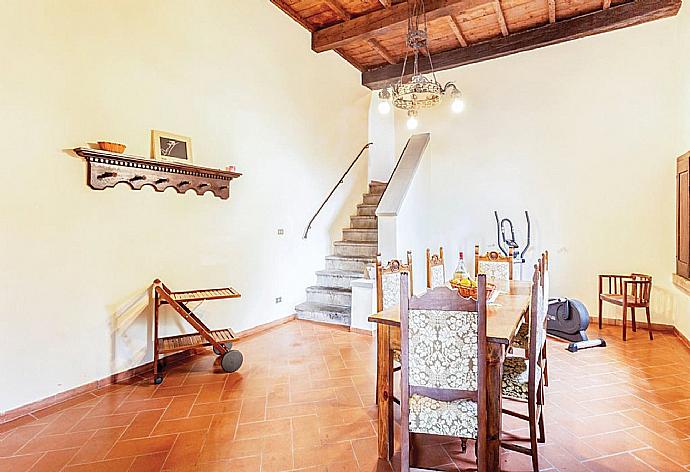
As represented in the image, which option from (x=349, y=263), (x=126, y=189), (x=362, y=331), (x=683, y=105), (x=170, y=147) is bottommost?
(x=362, y=331)

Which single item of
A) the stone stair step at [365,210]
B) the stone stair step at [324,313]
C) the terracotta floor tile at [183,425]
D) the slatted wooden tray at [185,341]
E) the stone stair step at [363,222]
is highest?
the stone stair step at [365,210]

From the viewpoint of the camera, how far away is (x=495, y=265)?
416cm

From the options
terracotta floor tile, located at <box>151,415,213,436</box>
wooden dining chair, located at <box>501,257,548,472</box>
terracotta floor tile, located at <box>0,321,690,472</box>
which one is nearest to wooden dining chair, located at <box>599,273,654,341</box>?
terracotta floor tile, located at <box>0,321,690,472</box>

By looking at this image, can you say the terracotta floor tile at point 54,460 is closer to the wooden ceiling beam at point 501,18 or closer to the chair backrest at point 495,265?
the chair backrest at point 495,265

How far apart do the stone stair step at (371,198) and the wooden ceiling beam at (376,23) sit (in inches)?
99.9

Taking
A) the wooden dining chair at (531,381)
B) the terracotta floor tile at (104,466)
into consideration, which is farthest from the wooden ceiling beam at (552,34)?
the terracotta floor tile at (104,466)

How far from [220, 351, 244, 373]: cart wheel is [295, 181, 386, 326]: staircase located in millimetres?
1755

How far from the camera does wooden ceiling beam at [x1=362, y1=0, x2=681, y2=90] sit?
470 centimetres

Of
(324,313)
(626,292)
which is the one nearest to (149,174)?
(324,313)

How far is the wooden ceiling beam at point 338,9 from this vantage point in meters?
5.07

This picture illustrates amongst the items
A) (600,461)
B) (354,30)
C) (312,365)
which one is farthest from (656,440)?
(354,30)

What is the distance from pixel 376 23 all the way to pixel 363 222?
115 inches

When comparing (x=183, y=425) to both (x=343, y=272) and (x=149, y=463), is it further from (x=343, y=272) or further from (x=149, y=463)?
(x=343, y=272)

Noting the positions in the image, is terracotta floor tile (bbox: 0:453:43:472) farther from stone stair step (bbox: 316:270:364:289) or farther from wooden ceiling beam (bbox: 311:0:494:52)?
wooden ceiling beam (bbox: 311:0:494:52)
